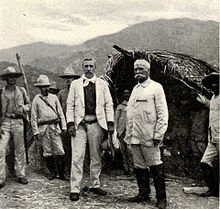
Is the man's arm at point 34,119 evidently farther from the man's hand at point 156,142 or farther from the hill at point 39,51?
the hill at point 39,51

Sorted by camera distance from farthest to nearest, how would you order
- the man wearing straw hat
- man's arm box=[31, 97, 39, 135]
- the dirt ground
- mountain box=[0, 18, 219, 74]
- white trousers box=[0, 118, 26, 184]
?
mountain box=[0, 18, 219, 74] → the man wearing straw hat → man's arm box=[31, 97, 39, 135] → white trousers box=[0, 118, 26, 184] → the dirt ground

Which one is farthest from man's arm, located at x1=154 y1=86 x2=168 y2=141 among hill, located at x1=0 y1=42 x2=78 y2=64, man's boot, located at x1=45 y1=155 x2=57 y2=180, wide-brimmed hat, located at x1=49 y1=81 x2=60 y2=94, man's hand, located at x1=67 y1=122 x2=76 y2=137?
hill, located at x1=0 y1=42 x2=78 y2=64

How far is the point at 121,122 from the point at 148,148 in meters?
2.11

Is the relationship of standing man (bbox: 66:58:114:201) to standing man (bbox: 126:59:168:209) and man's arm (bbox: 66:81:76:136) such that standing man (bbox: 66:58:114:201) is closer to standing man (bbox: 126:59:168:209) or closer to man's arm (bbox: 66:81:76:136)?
man's arm (bbox: 66:81:76:136)

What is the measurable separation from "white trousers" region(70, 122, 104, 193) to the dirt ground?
0.74ft

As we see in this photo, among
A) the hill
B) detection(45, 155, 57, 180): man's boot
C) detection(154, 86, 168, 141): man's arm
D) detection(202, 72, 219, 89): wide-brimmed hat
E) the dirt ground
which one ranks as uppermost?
the hill

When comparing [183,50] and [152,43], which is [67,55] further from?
[183,50]

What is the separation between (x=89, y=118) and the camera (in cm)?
476

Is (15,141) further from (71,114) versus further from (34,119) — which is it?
(71,114)

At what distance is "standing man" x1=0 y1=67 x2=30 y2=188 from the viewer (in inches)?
211

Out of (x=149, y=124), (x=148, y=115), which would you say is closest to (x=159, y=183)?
(x=149, y=124)

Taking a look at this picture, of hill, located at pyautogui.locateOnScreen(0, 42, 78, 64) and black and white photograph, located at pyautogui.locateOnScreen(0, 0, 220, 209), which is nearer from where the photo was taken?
black and white photograph, located at pyautogui.locateOnScreen(0, 0, 220, 209)

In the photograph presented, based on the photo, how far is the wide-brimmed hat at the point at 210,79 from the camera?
4.89m

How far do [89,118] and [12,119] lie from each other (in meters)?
1.32
